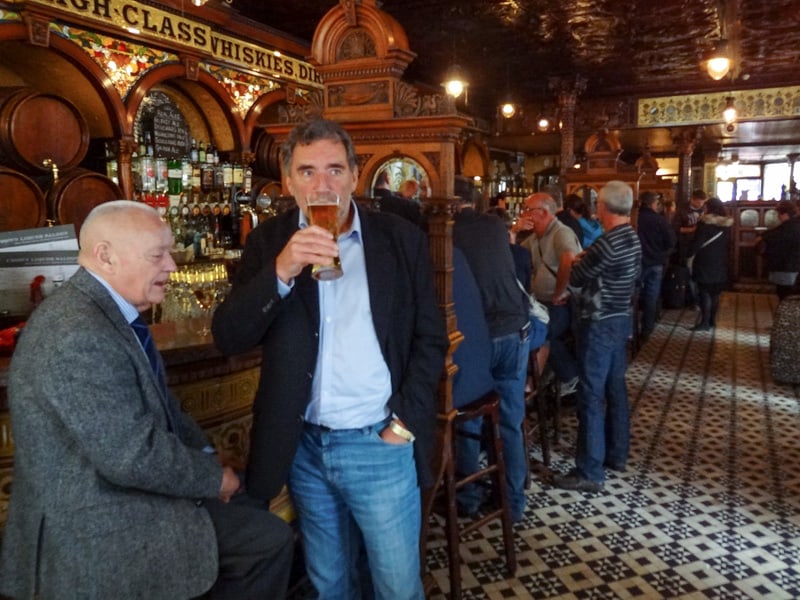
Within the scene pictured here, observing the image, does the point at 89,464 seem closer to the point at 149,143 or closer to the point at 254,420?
the point at 254,420

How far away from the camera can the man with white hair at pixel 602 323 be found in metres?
3.77

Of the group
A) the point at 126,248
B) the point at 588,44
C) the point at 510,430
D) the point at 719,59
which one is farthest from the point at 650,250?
the point at 126,248

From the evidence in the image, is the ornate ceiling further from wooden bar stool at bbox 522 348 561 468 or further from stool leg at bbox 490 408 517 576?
stool leg at bbox 490 408 517 576

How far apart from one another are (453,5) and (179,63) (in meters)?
2.72

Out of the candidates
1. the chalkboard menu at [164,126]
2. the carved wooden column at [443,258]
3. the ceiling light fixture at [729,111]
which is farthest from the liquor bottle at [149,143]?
the ceiling light fixture at [729,111]

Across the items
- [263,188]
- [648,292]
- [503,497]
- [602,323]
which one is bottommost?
[503,497]

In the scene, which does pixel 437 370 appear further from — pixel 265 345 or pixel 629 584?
pixel 629 584

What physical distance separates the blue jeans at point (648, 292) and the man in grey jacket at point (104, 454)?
7.05m

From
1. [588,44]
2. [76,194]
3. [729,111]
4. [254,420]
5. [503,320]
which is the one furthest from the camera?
[729,111]

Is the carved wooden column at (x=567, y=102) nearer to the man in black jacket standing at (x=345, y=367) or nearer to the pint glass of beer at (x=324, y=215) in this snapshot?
the man in black jacket standing at (x=345, y=367)

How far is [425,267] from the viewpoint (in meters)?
1.97

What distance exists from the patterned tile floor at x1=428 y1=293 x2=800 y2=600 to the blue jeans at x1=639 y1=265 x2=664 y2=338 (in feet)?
7.29

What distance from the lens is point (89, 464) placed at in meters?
1.54

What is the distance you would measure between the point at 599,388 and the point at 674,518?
79cm
